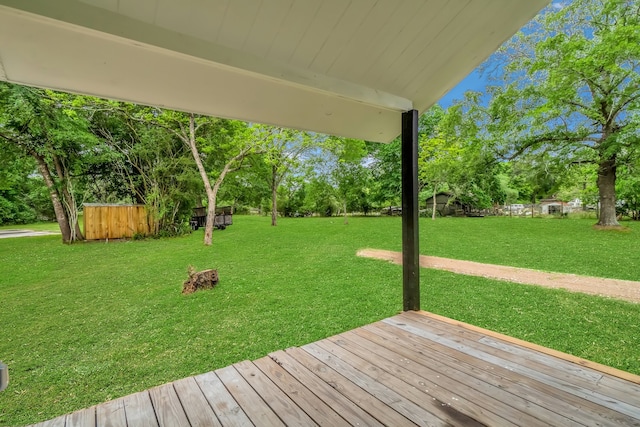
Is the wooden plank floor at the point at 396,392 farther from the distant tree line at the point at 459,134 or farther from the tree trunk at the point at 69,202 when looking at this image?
the tree trunk at the point at 69,202

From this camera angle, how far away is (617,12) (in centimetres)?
680

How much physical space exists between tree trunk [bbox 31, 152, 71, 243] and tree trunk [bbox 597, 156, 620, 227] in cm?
1467

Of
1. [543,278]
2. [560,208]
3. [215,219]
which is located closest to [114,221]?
[215,219]

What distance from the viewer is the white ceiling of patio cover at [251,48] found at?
3.93 ft

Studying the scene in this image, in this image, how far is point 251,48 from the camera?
58.3 inches

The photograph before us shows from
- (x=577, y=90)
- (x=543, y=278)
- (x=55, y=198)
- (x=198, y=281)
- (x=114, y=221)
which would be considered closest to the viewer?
(x=198, y=281)

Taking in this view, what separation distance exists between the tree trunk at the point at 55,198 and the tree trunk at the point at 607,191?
14669 mm

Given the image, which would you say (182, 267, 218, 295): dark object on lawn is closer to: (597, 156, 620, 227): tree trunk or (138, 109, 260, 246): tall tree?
(138, 109, 260, 246): tall tree

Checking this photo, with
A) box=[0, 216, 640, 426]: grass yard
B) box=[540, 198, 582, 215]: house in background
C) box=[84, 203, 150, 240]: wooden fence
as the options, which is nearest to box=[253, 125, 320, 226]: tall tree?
box=[0, 216, 640, 426]: grass yard

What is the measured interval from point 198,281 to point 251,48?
11.4ft

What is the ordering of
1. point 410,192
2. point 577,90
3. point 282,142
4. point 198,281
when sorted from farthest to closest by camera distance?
point 282,142 → point 577,90 → point 198,281 → point 410,192

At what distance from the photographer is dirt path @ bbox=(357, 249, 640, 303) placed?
143 inches

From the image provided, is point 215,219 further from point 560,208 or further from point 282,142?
point 560,208

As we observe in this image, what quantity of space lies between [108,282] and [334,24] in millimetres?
4965
